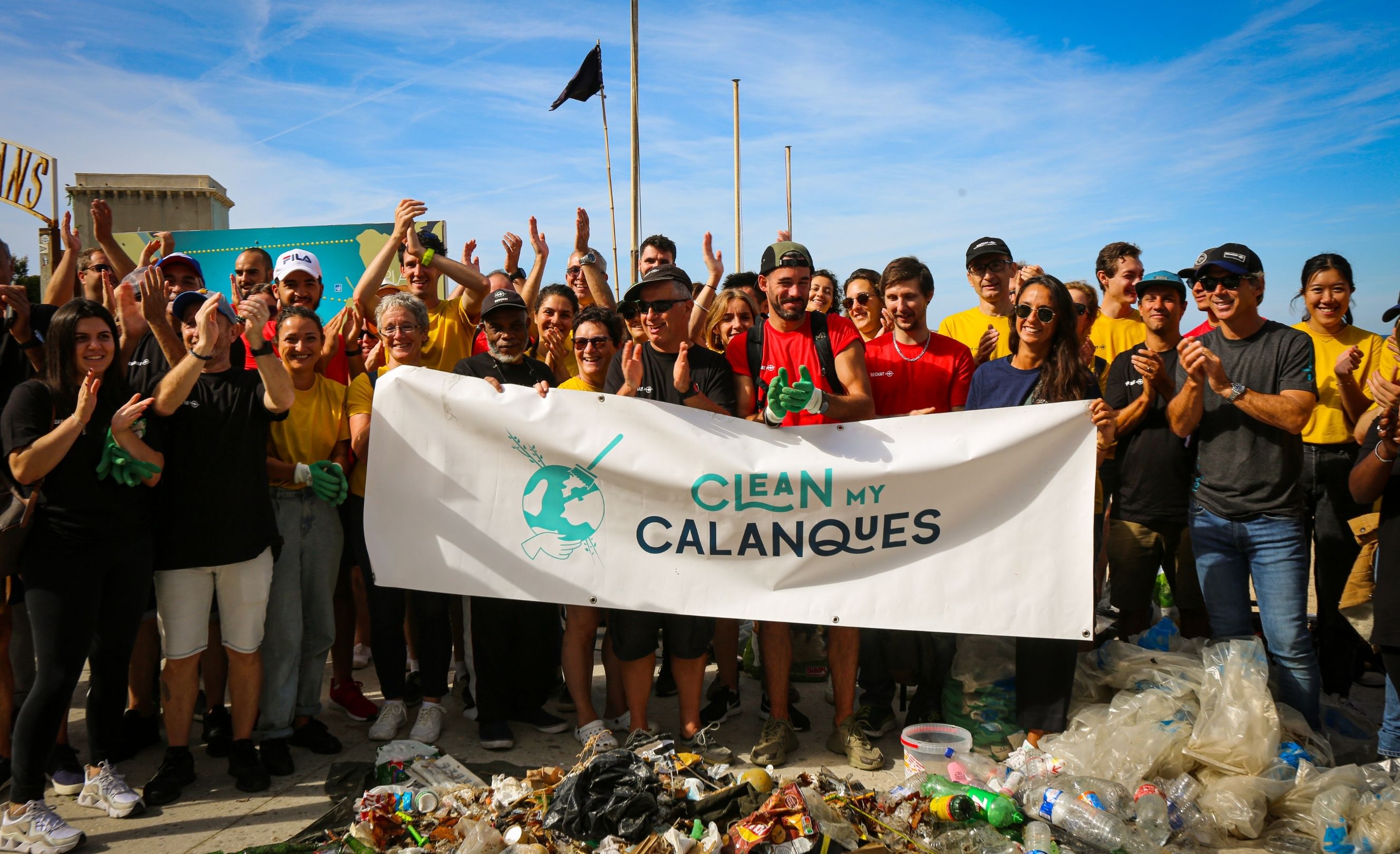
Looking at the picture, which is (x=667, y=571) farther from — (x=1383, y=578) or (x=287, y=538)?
(x=1383, y=578)

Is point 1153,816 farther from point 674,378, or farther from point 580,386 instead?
point 580,386

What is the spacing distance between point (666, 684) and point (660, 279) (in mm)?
2628

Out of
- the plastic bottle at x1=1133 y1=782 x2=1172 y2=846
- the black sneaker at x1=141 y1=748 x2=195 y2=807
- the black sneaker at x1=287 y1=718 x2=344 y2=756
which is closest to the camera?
the plastic bottle at x1=1133 y1=782 x2=1172 y2=846

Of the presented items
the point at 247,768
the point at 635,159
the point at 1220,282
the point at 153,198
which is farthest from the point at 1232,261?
the point at 153,198

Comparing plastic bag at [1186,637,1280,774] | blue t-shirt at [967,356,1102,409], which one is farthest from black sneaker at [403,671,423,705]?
plastic bag at [1186,637,1280,774]

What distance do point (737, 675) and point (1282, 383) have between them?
327 cm

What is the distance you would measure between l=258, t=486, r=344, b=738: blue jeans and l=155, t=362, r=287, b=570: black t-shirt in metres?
0.27

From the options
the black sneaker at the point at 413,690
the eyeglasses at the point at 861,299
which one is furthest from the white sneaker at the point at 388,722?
the eyeglasses at the point at 861,299

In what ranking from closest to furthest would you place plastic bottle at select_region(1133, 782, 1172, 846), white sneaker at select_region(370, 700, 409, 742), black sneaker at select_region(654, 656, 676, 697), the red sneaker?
plastic bottle at select_region(1133, 782, 1172, 846) → white sneaker at select_region(370, 700, 409, 742) → the red sneaker → black sneaker at select_region(654, 656, 676, 697)

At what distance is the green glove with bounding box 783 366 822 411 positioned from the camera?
4.27 m

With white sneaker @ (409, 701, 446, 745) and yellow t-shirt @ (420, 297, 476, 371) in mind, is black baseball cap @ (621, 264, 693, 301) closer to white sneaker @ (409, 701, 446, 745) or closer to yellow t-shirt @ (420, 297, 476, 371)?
yellow t-shirt @ (420, 297, 476, 371)

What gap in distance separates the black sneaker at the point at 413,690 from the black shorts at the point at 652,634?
→ 4.41 ft

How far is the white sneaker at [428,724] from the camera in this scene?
4.86 metres

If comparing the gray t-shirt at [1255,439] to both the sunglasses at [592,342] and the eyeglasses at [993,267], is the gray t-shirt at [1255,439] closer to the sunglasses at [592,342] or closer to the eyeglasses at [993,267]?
the eyeglasses at [993,267]
